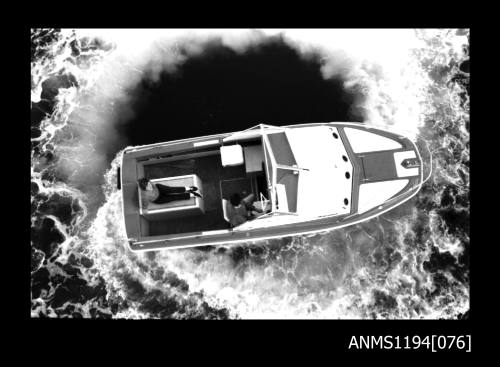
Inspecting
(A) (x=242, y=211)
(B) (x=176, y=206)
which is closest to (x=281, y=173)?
(A) (x=242, y=211)

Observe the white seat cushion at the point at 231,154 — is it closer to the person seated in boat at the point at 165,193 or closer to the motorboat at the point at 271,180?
the motorboat at the point at 271,180

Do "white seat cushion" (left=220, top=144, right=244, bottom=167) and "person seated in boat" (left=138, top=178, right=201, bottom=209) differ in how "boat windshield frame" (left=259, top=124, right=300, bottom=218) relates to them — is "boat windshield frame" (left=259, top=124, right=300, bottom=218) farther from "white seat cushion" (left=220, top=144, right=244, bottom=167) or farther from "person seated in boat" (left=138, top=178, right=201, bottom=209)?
"person seated in boat" (left=138, top=178, right=201, bottom=209)

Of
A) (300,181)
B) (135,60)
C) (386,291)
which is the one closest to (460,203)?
(386,291)

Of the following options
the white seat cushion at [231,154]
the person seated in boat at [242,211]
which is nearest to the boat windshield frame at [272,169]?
the person seated in boat at [242,211]

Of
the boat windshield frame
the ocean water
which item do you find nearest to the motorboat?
the boat windshield frame

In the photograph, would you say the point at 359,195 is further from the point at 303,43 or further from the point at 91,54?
the point at 91,54
